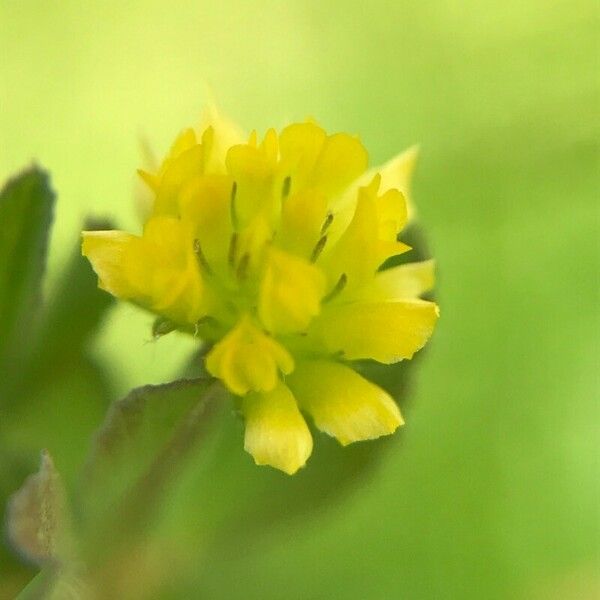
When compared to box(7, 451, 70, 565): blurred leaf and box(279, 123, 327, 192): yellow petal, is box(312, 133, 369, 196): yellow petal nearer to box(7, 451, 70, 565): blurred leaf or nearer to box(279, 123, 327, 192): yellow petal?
box(279, 123, 327, 192): yellow petal

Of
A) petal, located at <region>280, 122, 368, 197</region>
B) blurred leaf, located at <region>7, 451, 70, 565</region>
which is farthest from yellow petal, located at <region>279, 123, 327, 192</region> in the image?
blurred leaf, located at <region>7, 451, 70, 565</region>

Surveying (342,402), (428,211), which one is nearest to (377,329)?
(342,402)

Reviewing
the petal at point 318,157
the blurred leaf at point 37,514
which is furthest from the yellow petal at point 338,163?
the blurred leaf at point 37,514

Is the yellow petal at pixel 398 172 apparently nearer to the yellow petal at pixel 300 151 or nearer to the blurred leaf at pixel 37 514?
the yellow petal at pixel 300 151

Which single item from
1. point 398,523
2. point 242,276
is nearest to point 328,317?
point 242,276

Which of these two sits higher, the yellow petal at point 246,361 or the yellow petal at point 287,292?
the yellow petal at point 287,292

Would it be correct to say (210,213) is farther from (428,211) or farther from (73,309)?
(428,211)

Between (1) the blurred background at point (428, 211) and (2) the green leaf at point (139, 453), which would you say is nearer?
(2) the green leaf at point (139, 453)
